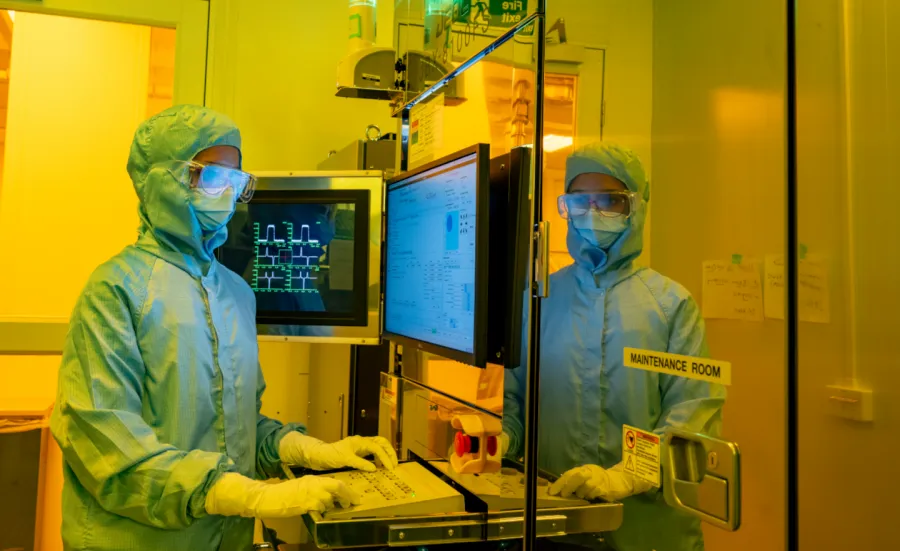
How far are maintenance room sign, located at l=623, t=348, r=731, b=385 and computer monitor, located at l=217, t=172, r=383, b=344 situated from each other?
34.7 inches

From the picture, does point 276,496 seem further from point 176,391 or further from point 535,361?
point 535,361

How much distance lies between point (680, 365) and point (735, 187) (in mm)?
232

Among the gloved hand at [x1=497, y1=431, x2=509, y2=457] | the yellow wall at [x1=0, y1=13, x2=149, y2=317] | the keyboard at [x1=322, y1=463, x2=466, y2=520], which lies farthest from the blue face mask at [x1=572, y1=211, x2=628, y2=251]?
the yellow wall at [x1=0, y1=13, x2=149, y2=317]

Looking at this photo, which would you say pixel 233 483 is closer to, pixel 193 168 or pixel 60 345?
pixel 193 168

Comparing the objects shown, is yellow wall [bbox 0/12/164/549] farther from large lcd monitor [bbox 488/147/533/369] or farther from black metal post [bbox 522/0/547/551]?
black metal post [bbox 522/0/547/551]

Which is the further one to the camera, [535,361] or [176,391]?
[176,391]

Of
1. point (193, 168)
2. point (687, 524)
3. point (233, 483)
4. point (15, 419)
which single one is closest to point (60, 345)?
point (15, 419)

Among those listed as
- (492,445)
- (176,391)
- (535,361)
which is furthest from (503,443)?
(176,391)

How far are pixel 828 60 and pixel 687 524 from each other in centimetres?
78

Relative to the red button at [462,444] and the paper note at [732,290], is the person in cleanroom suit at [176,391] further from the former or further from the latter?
the paper note at [732,290]

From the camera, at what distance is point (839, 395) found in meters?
1.39

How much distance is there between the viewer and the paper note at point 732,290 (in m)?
0.84

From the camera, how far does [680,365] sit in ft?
2.98

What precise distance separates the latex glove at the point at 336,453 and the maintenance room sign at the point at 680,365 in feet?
2.19
